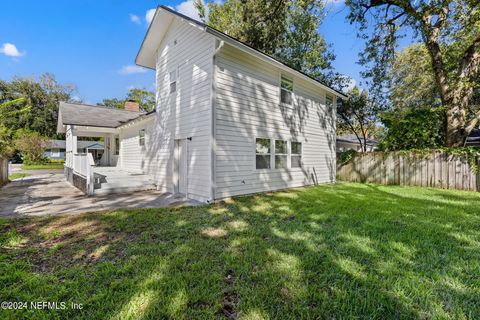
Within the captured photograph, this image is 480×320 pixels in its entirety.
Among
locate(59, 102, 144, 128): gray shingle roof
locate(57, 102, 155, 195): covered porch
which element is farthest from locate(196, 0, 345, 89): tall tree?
locate(57, 102, 155, 195): covered porch

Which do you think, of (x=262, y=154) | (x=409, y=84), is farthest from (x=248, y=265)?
(x=409, y=84)

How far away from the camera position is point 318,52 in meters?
17.3

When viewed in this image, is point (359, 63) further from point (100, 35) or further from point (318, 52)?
point (100, 35)

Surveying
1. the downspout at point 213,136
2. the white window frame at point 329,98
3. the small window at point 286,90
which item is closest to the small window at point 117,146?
the downspout at point 213,136

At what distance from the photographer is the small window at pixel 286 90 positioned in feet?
30.9

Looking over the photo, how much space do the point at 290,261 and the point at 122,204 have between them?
227 inches

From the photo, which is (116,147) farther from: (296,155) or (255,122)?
(296,155)

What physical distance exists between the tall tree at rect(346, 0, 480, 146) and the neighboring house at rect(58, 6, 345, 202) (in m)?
4.64

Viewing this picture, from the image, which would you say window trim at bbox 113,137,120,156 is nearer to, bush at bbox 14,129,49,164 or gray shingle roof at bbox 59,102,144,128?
gray shingle roof at bbox 59,102,144,128

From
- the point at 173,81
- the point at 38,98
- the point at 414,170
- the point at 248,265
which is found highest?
the point at 38,98

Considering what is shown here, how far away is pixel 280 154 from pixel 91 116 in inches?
468

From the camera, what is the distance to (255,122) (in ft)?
27.2

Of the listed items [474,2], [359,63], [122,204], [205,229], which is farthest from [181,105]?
[359,63]

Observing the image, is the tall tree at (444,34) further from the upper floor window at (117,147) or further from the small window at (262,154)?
the upper floor window at (117,147)
